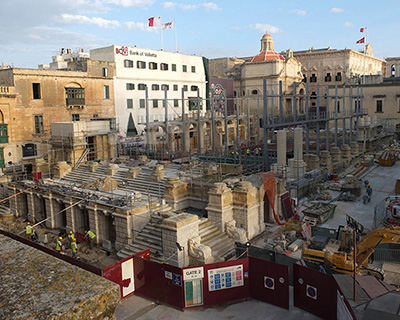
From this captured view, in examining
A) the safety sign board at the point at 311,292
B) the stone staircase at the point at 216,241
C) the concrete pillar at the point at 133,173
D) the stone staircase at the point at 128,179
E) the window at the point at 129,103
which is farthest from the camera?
the window at the point at 129,103

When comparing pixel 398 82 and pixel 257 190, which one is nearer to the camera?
pixel 257 190

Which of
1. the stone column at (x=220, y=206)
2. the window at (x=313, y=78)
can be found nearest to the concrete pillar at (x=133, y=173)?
the stone column at (x=220, y=206)

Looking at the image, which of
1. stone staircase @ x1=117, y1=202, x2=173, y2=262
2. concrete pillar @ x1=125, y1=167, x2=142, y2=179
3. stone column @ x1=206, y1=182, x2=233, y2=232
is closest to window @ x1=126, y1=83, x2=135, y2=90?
Answer: concrete pillar @ x1=125, y1=167, x2=142, y2=179

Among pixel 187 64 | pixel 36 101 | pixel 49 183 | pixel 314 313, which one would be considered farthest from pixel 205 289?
pixel 187 64

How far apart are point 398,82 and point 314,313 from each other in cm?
5718

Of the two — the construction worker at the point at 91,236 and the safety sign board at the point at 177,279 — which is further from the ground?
the safety sign board at the point at 177,279

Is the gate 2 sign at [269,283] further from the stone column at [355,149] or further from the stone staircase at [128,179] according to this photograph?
the stone column at [355,149]

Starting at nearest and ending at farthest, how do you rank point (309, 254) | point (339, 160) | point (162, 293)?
point (162, 293) < point (309, 254) < point (339, 160)

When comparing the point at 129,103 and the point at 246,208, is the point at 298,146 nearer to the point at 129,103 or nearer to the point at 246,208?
the point at 246,208

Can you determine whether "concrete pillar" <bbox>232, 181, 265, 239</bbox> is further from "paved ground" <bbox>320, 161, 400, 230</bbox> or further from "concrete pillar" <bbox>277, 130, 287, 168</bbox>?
"concrete pillar" <bbox>277, 130, 287, 168</bbox>

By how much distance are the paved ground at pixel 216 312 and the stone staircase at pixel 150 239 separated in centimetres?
430

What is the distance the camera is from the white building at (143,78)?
164ft

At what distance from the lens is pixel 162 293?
13547mm

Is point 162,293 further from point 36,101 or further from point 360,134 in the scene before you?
point 360,134
